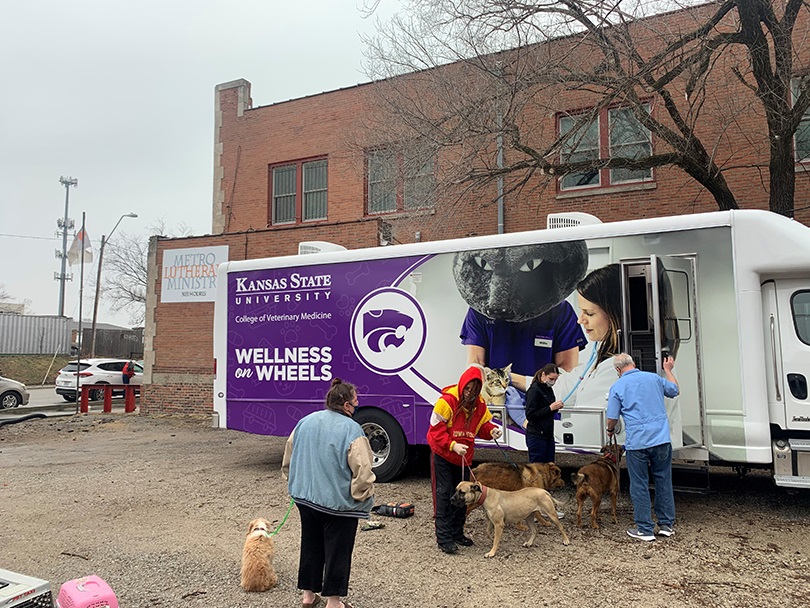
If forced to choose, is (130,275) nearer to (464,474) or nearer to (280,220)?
(280,220)

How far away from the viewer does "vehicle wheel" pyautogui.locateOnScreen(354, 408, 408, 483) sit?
8336 mm

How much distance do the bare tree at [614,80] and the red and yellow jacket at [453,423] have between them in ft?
19.5

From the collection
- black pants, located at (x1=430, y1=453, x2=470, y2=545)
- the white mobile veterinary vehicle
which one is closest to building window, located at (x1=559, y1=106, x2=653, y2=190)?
the white mobile veterinary vehicle

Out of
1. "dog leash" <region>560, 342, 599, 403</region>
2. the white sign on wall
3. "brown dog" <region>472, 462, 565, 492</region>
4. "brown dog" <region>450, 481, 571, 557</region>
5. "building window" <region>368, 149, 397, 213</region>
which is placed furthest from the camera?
the white sign on wall

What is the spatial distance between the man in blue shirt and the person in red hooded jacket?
1.31 metres

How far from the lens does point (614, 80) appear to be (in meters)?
10.0

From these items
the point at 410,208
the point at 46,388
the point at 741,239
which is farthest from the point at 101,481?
the point at 46,388

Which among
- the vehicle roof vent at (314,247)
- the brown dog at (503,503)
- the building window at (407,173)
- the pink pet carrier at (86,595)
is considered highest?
the building window at (407,173)

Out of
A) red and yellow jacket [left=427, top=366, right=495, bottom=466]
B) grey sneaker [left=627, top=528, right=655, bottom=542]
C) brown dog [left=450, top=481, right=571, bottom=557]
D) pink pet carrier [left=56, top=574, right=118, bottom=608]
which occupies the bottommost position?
grey sneaker [left=627, top=528, right=655, bottom=542]

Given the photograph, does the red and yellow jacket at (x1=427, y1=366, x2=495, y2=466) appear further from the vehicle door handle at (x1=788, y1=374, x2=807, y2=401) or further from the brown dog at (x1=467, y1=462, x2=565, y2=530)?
the vehicle door handle at (x1=788, y1=374, x2=807, y2=401)

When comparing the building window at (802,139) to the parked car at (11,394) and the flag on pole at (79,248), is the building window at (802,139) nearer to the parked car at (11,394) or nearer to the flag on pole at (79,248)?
the parked car at (11,394)

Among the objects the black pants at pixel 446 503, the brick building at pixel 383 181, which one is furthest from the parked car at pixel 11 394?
the black pants at pixel 446 503

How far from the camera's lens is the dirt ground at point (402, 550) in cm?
486

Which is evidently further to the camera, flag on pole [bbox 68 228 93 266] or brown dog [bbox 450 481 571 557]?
flag on pole [bbox 68 228 93 266]
